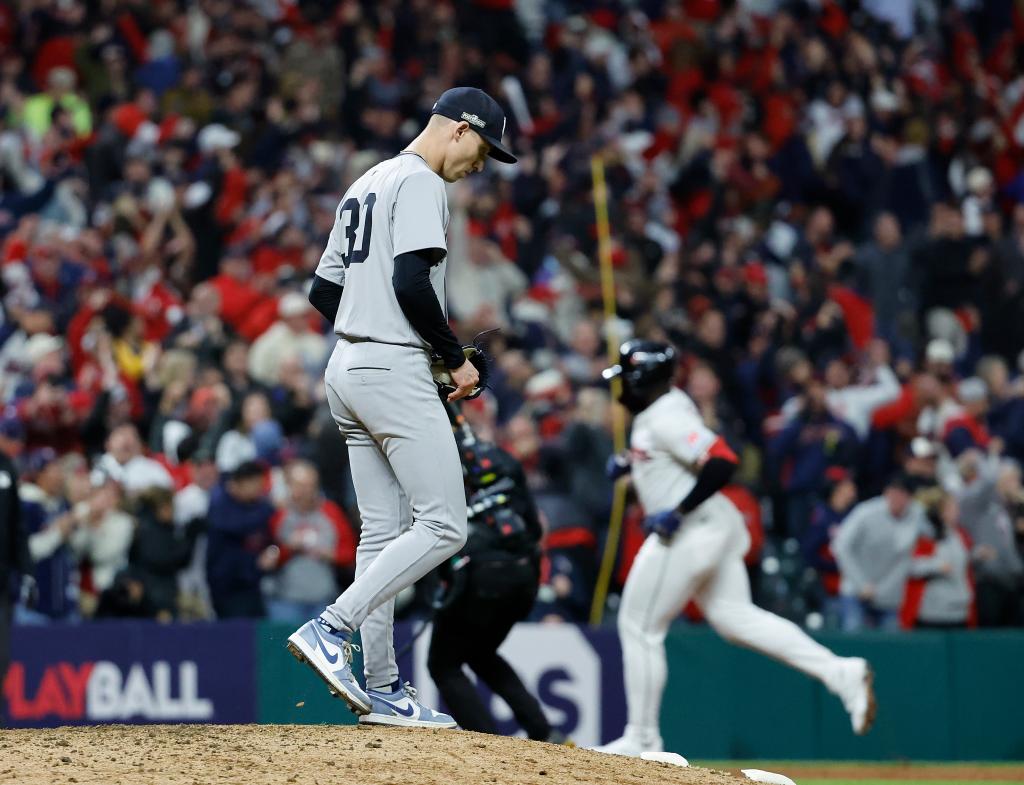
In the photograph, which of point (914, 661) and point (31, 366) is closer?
point (914, 661)

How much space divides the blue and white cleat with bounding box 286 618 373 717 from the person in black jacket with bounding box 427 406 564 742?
247 centimetres

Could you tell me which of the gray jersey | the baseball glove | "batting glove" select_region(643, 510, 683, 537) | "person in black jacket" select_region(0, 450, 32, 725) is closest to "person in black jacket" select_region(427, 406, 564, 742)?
"batting glove" select_region(643, 510, 683, 537)

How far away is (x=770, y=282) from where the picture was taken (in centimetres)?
1777

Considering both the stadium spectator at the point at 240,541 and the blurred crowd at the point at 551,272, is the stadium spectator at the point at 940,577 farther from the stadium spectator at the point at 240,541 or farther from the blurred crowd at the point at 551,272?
the stadium spectator at the point at 240,541

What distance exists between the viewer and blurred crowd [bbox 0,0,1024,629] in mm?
13383

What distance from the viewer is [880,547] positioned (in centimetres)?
1323

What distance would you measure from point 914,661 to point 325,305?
706 cm

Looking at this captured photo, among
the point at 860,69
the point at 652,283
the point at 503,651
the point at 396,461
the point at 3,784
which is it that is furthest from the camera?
the point at 860,69

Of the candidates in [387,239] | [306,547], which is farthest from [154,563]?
[387,239]

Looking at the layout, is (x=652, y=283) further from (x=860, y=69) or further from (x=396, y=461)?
(x=396, y=461)

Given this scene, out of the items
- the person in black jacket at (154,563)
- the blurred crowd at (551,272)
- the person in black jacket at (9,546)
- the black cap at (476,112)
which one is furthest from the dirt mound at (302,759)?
the person in black jacket at (154,563)

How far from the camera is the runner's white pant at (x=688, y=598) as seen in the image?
33.5ft

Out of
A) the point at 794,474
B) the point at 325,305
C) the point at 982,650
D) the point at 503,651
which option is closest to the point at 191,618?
the point at 503,651

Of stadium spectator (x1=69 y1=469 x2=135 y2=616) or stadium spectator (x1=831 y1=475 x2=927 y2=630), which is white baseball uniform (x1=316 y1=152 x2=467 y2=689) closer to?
stadium spectator (x1=69 y1=469 x2=135 y2=616)
